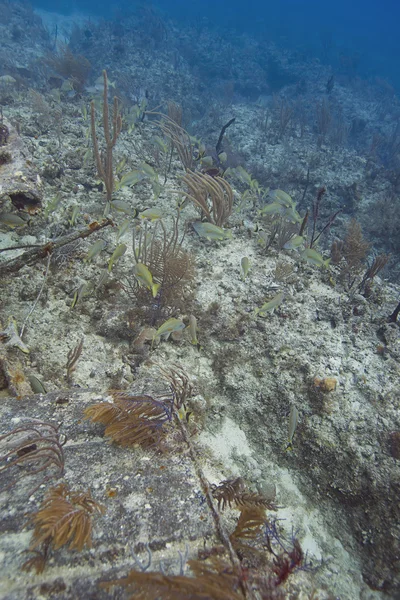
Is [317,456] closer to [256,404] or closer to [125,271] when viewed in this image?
[256,404]

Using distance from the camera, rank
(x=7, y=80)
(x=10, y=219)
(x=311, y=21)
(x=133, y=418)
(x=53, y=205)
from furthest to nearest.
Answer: (x=311, y=21), (x=7, y=80), (x=53, y=205), (x=10, y=219), (x=133, y=418)

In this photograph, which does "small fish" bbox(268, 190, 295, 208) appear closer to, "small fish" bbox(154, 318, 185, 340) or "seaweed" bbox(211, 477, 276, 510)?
"small fish" bbox(154, 318, 185, 340)

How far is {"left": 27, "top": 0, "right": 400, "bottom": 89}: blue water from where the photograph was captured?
35.9 metres

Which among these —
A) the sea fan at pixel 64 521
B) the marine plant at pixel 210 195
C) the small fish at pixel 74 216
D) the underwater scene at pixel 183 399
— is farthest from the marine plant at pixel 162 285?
the sea fan at pixel 64 521

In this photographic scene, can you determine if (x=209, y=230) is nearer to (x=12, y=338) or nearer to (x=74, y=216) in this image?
(x=74, y=216)

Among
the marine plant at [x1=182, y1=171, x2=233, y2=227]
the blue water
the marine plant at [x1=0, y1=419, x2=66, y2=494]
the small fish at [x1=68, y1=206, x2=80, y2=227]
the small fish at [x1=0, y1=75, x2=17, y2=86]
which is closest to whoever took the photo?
the marine plant at [x1=0, y1=419, x2=66, y2=494]

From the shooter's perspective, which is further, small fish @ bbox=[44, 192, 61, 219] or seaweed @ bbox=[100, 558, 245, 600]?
small fish @ bbox=[44, 192, 61, 219]

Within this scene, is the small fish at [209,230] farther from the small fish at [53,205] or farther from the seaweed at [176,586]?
the seaweed at [176,586]

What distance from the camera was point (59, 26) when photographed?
28922mm

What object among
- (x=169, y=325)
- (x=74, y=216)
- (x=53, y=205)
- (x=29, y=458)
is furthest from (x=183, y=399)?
(x=53, y=205)

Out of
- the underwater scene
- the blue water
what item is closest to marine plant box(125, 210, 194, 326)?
the underwater scene

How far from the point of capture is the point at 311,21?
58.9 metres

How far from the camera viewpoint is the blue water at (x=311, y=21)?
1414 inches

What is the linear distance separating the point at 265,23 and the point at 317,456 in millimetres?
56305
